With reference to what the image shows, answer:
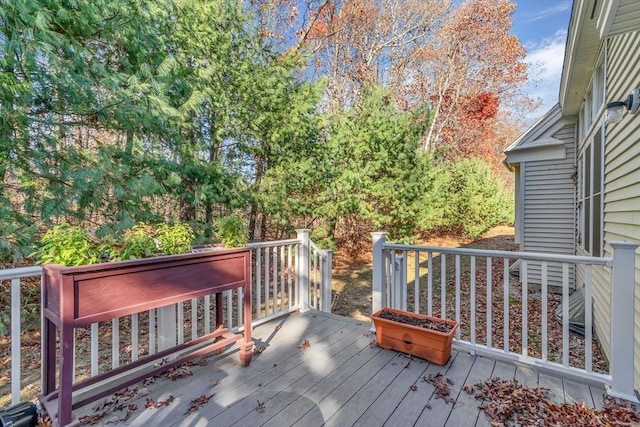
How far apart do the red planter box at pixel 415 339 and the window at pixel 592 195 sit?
2.85 m

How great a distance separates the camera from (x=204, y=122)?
5816mm

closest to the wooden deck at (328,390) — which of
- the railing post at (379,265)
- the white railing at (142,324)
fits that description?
the white railing at (142,324)

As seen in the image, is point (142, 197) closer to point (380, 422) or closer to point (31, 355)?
point (31, 355)

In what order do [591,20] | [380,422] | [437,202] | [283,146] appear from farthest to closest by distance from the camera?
[437,202] → [283,146] → [591,20] → [380,422]

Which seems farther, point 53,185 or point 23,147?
point 53,185

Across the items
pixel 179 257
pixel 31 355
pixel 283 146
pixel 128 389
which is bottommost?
pixel 31 355

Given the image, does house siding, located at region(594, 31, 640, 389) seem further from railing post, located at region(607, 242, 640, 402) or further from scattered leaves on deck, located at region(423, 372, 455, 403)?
scattered leaves on deck, located at region(423, 372, 455, 403)

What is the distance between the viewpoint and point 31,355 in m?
3.83

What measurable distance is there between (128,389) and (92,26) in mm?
4159

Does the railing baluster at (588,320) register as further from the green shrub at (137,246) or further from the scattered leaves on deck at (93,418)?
the scattered leaves on deck at (93,418)

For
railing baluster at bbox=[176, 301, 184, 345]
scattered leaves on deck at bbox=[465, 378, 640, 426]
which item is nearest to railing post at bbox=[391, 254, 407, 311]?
scattered leaves on deck at bbox=[465, 378, 640, 426]

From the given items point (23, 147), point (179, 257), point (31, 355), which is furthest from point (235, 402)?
point (23, 147)

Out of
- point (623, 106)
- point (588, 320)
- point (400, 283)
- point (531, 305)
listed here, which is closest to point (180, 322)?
point (400, 283)

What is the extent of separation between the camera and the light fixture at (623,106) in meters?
2.57
